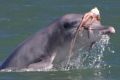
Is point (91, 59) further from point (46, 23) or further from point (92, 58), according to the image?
point (46, 23)

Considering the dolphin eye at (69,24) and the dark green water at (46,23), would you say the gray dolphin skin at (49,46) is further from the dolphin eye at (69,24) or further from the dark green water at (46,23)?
the dark green water at (46,23)

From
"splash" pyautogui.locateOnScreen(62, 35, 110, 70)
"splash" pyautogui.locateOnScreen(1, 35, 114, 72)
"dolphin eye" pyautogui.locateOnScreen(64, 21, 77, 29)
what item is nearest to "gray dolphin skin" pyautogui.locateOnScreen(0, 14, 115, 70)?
"dolphin eye" pyautogui.locateOnScreen(64, 21, 77, 29)

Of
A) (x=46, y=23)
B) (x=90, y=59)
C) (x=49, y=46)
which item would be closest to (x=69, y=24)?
(x=49, y=46)

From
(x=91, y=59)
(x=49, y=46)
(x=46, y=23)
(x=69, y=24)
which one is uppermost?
(x=46, y=23)

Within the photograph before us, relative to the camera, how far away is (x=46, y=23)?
22.5 m

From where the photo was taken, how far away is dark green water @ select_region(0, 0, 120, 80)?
1594 cm

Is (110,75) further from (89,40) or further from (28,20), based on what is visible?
(28,20)

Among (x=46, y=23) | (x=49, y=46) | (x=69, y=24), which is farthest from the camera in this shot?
(x=46, y=23)

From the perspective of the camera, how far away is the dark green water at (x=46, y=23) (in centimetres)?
1594

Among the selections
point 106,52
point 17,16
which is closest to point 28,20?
point 17,16

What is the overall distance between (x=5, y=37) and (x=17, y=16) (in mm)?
2395

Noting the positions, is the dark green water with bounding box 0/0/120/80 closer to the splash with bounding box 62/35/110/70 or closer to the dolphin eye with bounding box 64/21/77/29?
the splash with bounding box 62/35/110/70

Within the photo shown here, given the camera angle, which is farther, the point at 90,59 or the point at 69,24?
the point at 90,59

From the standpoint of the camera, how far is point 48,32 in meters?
16.2
